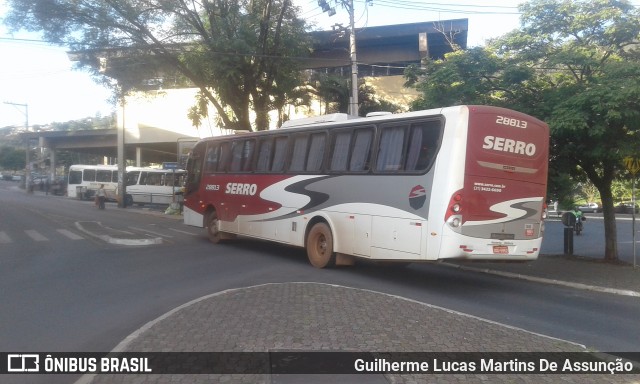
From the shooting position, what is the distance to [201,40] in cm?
2500

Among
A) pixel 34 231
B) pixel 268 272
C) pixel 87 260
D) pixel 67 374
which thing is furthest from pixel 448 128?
pixel 34 231

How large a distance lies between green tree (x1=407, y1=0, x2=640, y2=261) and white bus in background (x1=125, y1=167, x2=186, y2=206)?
2839cm

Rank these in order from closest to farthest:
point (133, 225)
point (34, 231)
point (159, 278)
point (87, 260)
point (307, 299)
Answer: point (307, 299) < point (159, 278) < point (87, 260) < point (34, 231) < point (133, 225)

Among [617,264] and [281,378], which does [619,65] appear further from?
[281,378]

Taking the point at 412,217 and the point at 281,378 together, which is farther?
the point at 412,217

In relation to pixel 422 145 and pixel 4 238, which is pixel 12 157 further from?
pixel 422 145

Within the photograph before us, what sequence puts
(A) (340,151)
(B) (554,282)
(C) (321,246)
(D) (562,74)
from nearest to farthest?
(B) (554,282) < (A) (340,151) < (C) (321,246) < (D) (562,74)

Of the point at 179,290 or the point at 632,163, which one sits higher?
the point at 632,163

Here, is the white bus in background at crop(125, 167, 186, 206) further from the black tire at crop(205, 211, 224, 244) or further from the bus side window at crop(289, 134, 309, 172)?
the bus side window at crop(289, 134, 309, 172)

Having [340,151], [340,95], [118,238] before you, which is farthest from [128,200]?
[340,151]

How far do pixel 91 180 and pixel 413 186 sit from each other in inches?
1705

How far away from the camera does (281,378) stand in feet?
18.8

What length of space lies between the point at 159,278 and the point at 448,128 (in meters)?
6.31

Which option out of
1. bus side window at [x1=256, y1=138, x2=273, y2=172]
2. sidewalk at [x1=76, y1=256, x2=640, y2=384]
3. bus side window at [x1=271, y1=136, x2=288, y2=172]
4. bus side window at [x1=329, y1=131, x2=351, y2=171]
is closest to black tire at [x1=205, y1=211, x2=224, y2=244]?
bus side window at [x1=256, y1=138, x2=273, y2=172]
